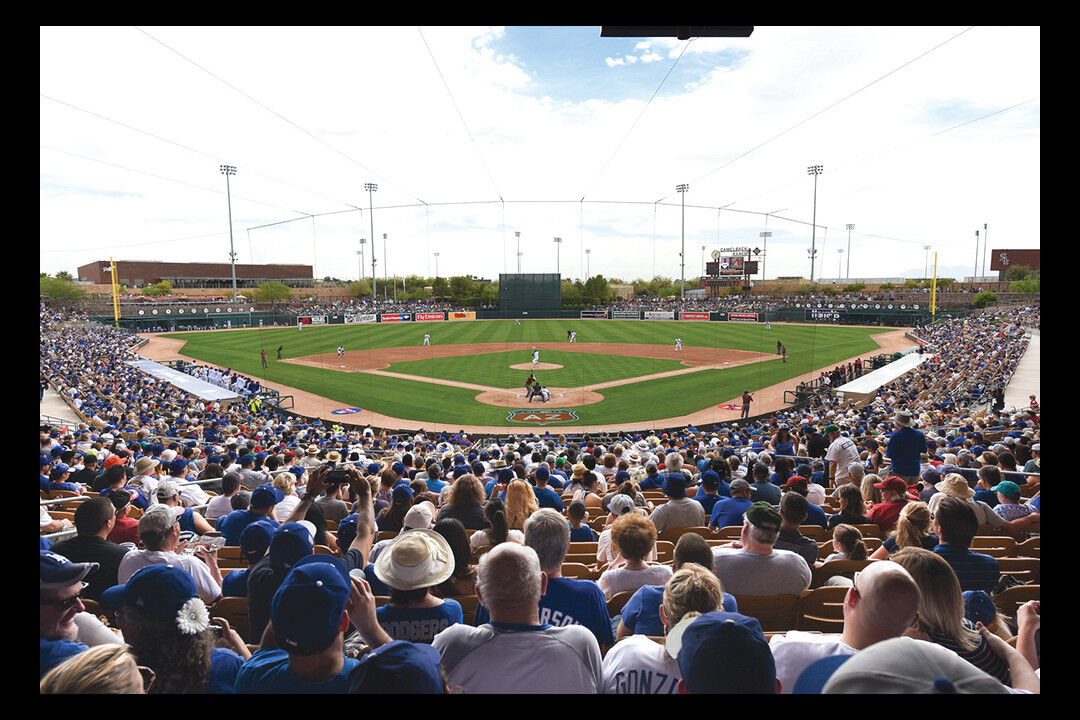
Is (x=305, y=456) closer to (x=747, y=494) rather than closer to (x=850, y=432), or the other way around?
(x=747, y=494)

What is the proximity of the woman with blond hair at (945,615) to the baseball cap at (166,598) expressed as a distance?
3396 millimetres

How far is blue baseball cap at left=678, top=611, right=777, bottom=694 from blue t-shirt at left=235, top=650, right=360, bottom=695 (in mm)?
1300

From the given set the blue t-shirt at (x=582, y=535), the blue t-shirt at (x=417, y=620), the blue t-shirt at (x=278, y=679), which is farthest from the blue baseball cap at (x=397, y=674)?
the blue t-shirt at (x=582, y=535)

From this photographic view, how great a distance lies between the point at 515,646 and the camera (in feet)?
8.01

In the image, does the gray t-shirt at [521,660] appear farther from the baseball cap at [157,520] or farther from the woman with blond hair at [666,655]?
the baseball cap at [157,520]

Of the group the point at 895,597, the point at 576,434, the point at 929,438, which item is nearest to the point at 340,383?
the point at 576,434

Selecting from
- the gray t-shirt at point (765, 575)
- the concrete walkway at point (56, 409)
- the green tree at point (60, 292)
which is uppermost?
the green tree at point (60, 292)

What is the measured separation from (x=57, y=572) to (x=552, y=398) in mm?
24296

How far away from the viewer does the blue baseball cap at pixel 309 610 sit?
Result: 7.39 ft

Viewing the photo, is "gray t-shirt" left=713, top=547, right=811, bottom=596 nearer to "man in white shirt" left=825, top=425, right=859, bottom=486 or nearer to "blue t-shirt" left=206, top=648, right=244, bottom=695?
"blue t-shirt" left=206, top=648, right=244, bottom=695

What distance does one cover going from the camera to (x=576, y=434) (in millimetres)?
21047

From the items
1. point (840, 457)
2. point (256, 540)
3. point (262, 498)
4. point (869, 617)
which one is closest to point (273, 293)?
point (840, 457)
